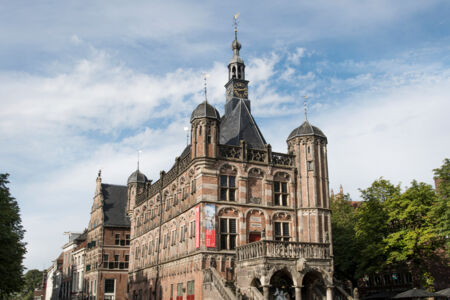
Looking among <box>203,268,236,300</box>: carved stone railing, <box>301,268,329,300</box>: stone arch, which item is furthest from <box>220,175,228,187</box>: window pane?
<box>301,268,329,300</box>: stone arch

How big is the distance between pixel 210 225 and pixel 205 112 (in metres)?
8.54

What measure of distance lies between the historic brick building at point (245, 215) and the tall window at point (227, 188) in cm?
8

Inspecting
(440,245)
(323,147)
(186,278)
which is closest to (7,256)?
(186,278)

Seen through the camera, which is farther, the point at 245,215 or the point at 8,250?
the point at 245,215

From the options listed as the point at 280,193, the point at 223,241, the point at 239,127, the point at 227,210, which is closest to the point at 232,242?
the point at 223,241

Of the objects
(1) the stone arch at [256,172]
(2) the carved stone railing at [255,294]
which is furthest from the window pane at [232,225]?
(2) the carved stone railing at [255,294]

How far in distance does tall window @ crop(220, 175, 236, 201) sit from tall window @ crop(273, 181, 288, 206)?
3.48 metres

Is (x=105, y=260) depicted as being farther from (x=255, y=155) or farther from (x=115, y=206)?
(x=255, y=155)

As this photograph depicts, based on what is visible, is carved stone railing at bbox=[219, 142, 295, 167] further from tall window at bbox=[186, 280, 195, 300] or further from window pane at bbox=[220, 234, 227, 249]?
tall window at bbox=[186, 280, 195, 300]

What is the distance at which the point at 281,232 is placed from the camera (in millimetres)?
36656

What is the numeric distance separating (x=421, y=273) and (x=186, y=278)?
19.9m

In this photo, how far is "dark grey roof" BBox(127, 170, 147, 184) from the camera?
58.6 metres

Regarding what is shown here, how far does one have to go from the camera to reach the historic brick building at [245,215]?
3091 cm

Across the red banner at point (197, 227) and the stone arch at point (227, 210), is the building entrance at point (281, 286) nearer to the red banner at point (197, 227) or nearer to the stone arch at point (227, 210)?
the stone arch at point (227, 210)
